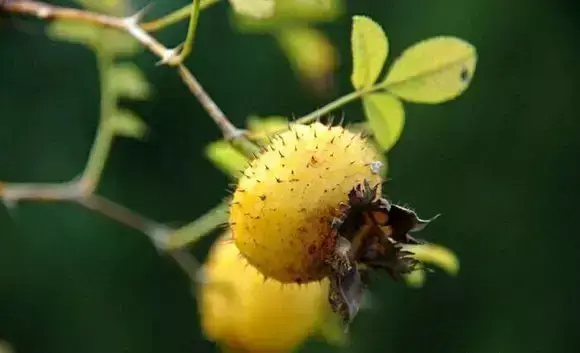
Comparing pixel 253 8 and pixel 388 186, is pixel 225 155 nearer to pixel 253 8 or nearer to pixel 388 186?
pixel 253 8

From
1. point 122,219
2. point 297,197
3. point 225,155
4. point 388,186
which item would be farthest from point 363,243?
point 388,186

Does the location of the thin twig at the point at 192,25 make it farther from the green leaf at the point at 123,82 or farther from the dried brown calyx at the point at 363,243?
the green leaf at the point at 123,82

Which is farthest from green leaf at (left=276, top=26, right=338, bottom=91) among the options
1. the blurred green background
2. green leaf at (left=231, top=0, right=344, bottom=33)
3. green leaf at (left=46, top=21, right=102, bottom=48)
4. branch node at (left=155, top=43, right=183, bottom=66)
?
the blurred green background

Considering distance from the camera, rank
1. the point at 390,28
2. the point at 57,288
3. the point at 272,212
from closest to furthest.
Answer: the point at 272,212
the point at 57,288
the point at 390,28

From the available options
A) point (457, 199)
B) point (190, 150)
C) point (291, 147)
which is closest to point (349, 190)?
point (291, 147)

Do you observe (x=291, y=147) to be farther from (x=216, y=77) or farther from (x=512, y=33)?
(x=512, y=33)

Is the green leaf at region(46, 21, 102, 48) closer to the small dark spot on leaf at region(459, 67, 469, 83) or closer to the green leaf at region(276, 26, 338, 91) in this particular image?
the green leaf at region(276, 26, 338, 91)
